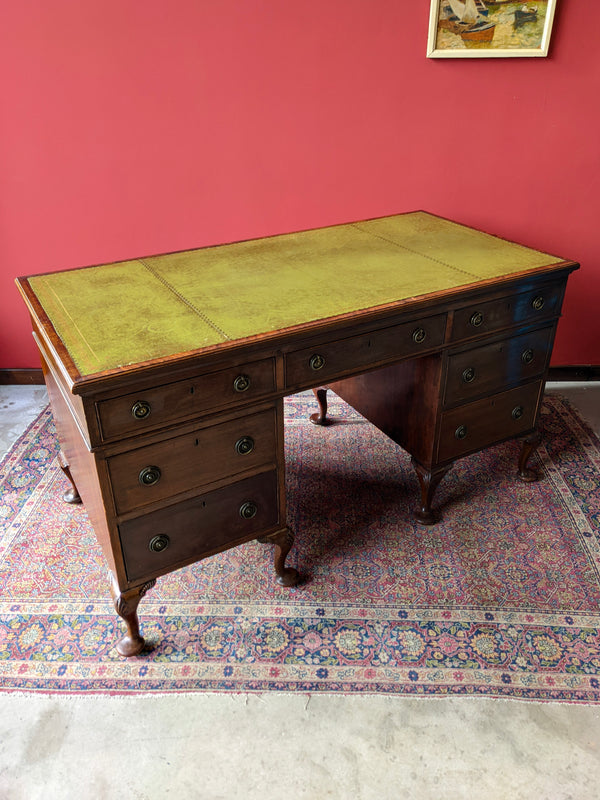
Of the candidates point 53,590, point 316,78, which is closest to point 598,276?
point 316,78

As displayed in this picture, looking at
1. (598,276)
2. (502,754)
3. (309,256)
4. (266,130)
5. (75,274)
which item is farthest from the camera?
(598,276)

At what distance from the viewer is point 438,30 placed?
292cm

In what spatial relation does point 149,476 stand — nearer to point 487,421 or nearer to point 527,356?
point 487,421

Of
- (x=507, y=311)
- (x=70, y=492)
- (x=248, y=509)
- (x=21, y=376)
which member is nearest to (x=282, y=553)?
(x=248, y=509)

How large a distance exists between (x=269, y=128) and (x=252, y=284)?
1285 mm

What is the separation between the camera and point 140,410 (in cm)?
177

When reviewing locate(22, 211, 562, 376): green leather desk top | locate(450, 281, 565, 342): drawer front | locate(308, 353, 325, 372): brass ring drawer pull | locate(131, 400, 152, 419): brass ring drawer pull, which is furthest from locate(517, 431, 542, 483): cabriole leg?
locate(131, 400, 152, 419): brass ring drawer pull

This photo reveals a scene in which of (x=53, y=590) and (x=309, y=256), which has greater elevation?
(x=309, y=256)

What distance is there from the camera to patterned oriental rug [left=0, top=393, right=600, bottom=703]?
208 centimetres

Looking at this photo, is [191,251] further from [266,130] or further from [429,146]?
[429,146]

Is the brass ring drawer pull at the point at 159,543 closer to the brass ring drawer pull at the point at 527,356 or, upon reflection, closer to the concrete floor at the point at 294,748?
the concrete floor at the point at 294,748

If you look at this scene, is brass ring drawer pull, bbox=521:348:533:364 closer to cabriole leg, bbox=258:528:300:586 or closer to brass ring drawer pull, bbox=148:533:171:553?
cabriole leg, bbox=258:528:300:586

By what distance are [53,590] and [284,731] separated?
998 mm

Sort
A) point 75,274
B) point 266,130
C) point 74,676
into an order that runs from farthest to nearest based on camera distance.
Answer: point 266,130, point 75,274, point 74,676
